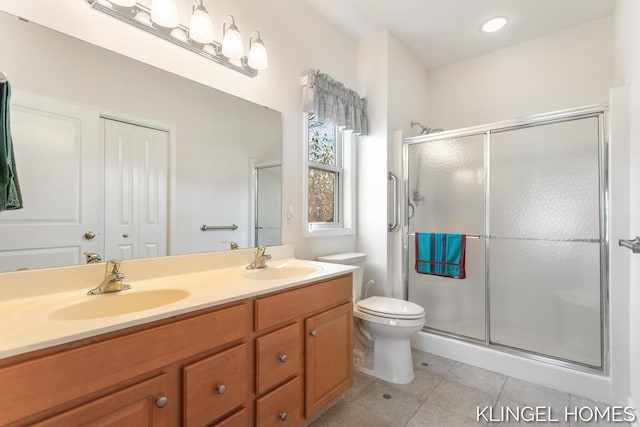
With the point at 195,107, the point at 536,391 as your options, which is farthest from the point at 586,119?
the point at 195,107

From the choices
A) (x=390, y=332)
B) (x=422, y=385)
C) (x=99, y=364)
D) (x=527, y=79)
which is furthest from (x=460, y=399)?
(x=527, y=79)

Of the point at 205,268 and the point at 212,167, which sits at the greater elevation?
the point at 212,167

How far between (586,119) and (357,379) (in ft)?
7.43

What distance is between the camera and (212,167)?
1.65 m

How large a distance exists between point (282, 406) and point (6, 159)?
1.37 m

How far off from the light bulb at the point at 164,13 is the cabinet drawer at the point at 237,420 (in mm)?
1665

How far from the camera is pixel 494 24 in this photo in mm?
2396

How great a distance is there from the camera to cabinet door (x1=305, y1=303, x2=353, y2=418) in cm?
143

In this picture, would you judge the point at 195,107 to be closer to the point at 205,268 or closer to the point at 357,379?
the point at 205,268

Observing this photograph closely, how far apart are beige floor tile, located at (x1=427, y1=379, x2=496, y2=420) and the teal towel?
220 cm

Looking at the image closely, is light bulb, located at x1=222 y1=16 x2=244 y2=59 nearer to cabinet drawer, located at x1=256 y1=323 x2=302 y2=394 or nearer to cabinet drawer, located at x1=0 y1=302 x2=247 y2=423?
cabinet drawer, located at x1=0 y1=302 x2=247 y2=423

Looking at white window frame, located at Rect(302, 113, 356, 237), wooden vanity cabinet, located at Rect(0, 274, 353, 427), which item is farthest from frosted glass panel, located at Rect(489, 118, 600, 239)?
wooden vanity cabinet, located at Rect(0, 274, 353, 427)

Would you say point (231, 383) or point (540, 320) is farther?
point (540, 320)

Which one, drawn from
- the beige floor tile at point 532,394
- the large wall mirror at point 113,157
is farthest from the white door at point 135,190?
the beige floor tile at point 532,394
